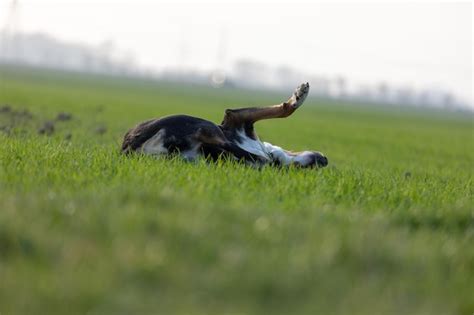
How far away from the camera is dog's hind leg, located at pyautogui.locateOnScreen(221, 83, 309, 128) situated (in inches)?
345

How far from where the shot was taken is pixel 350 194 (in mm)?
6238

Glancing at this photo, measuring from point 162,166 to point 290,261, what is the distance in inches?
131

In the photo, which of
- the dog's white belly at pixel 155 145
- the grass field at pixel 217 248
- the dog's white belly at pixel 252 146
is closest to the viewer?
the grass field at pixel 217 248

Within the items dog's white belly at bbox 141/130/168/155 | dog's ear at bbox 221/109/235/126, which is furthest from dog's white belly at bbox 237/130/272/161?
dog's white belly at bbox 141/130/168/155

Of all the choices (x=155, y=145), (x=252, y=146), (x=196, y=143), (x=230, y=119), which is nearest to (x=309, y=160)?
(x=252, y=146)

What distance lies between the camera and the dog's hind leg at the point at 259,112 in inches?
345

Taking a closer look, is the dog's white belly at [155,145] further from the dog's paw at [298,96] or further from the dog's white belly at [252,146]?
the dog's paw at [298,96]

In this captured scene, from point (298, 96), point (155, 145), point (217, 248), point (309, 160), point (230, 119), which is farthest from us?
point (298, 96)

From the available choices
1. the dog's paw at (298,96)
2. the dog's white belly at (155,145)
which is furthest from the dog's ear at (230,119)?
the dog's white belly at (155,145)

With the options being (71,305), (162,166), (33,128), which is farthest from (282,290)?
(33,128)

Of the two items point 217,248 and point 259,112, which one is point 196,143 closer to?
point 259,112

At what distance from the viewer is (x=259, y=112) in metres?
8.92

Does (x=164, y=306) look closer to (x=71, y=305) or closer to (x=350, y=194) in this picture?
(x=71, y=305)

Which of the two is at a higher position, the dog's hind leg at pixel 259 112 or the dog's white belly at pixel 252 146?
the dog's hind leg at pixel 259 112
